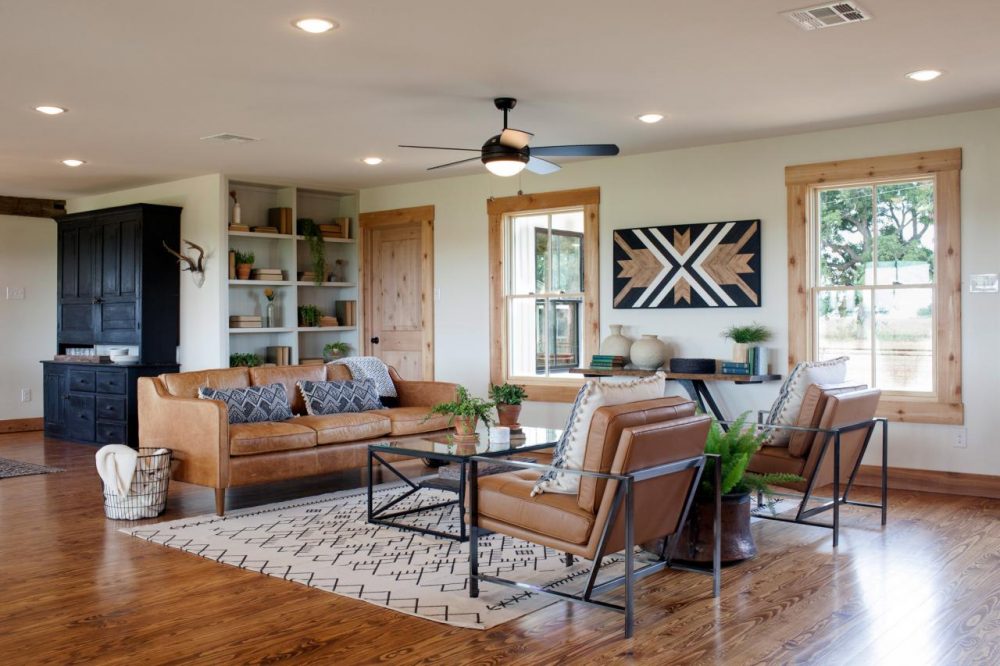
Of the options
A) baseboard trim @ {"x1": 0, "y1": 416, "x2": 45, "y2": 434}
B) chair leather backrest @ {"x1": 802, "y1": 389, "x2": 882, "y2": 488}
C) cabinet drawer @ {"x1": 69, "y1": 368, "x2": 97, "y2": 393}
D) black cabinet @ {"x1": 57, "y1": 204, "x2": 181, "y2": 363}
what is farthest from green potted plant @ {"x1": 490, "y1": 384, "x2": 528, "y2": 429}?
baseboard trim @ {"x1": 0, "y1": 416, "x2": 45, "y2": 434}

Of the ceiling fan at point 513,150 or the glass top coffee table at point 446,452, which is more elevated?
the ceiling fan at point 513,150

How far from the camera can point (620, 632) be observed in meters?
3.36

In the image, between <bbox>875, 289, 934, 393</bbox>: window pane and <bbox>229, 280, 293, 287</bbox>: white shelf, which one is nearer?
<bbox>875, 289, 934, 393</bbox>: window pane

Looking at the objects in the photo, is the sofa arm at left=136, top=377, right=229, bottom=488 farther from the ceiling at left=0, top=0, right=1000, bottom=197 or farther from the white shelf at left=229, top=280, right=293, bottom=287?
the white shelf at left=229, top=280, right=293, bottom=287

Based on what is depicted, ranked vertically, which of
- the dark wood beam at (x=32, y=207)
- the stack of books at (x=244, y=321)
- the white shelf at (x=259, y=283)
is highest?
the dark wood beam at (x=32, y=207)

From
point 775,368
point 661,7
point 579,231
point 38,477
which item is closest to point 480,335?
point 579,231

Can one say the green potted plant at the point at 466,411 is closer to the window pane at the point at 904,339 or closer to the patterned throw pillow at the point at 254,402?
the patterned throw pillow at the point at 254,402

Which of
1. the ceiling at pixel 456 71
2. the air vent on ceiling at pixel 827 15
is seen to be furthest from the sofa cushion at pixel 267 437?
the air vent on ceiling at pixel 827 15

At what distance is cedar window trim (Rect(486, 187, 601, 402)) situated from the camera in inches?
305

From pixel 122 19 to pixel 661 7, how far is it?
7.83 feet

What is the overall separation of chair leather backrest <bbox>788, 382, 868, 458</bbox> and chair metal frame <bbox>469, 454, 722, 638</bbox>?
3.31 ft

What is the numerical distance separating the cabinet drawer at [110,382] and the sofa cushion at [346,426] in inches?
120

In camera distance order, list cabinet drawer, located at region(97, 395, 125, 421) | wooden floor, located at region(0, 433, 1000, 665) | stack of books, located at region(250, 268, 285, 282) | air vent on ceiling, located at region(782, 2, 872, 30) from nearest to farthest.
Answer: wooden floor, located at region(0, 433, 1000, 665), air vent on ceiling, located at region(782, 2, 872, 30), cabinet drawer, located at region(97, 395, 125, 421), stack of books, located at region(250, 268, 285, 282)

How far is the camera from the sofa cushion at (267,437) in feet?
17.7
